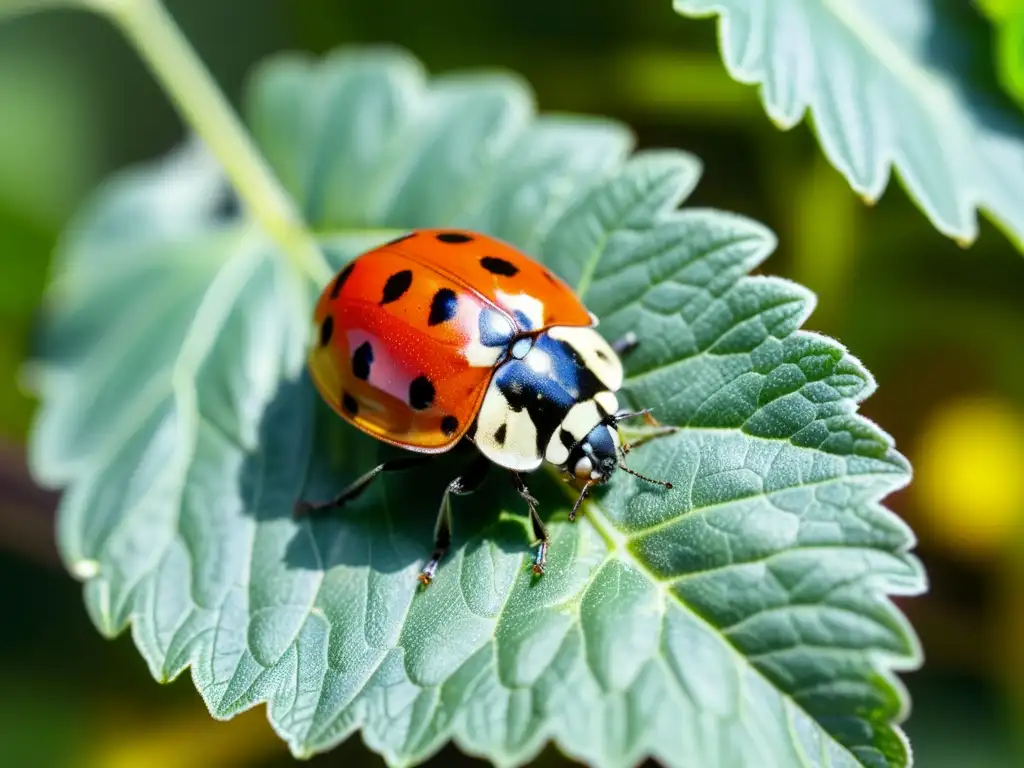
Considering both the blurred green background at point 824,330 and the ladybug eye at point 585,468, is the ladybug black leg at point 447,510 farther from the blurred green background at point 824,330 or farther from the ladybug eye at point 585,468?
the blurred green background at point 824,330

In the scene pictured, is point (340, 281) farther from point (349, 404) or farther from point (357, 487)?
point (357, 487)

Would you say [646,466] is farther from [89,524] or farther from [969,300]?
[969,300]

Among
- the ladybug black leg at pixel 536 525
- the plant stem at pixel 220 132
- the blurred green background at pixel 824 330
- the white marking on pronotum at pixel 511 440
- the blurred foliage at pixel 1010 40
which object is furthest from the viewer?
the blurred green background at pixel 824 330

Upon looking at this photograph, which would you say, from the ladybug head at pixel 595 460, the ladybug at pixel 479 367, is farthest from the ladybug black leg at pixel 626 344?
the ladybug head at pixel 595 460

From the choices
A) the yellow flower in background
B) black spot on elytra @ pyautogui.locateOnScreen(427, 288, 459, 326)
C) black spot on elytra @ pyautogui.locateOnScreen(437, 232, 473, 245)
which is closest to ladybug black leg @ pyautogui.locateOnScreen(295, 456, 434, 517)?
black spot on elytra @ pyautogui.locateOnScreen(427, 288, 459, 326)

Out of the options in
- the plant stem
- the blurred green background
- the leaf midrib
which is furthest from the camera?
the blurred green background

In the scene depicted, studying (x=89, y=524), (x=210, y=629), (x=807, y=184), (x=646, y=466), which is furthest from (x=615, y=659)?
(x=807, y=184)

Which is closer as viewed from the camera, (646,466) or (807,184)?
(646,466)

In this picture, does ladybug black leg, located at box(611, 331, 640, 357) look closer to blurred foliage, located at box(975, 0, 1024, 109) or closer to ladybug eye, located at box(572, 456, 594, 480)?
ladybug eye, located at box(572, 456, 594, 480)
